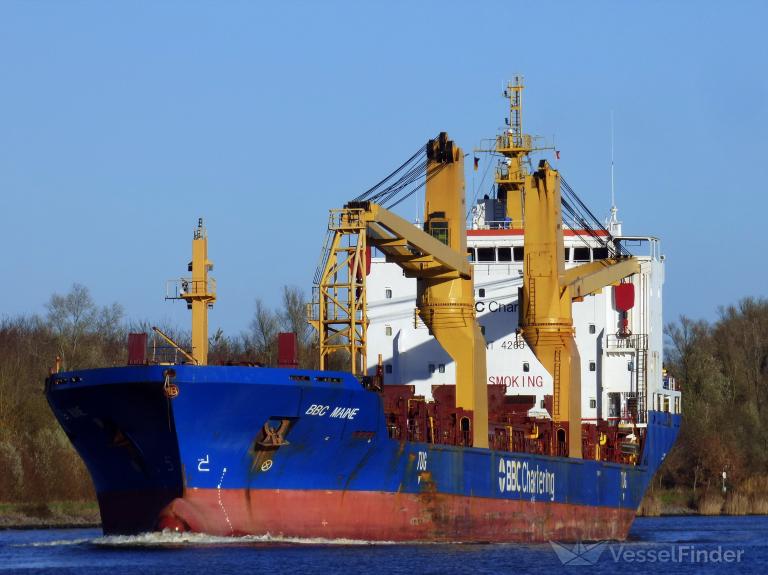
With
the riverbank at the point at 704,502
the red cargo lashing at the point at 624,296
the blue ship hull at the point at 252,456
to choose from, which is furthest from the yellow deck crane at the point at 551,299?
the riverbank at the point at 704,502

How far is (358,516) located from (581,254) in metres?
15.1

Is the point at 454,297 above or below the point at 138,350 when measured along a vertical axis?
above

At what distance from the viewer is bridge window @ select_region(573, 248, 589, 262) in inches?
1757

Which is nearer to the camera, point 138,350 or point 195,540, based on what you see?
point 195,540

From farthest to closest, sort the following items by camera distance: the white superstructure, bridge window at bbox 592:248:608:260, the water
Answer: bridge window at bbox 592:248:608:260 → the white superstructure → the water

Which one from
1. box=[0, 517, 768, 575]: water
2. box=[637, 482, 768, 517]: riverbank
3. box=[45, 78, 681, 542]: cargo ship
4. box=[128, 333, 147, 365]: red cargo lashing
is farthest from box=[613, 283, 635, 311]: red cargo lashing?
box=[128, 333, 147, 365]: red cargo lashing

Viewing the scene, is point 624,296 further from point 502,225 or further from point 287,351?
point 287,351

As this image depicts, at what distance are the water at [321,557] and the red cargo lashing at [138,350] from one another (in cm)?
331

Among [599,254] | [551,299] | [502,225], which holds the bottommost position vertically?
[551,299]

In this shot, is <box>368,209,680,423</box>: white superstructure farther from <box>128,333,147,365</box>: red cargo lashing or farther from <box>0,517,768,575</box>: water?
<box>128,333,147,365</box>: red cargo lashing

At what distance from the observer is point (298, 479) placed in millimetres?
31000

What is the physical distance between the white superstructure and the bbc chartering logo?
5.92 metres

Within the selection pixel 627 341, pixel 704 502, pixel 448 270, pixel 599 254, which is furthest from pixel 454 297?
pixel 704 502

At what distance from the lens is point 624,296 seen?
44.5m
